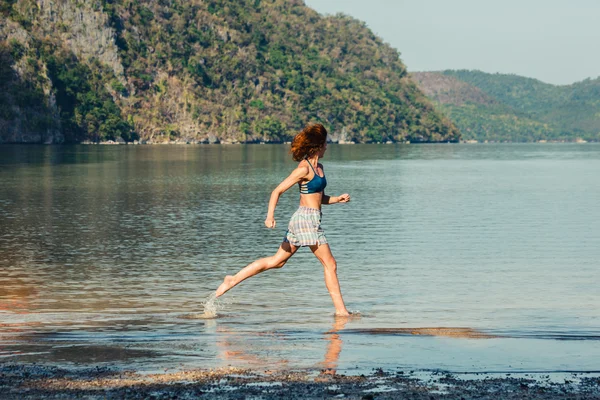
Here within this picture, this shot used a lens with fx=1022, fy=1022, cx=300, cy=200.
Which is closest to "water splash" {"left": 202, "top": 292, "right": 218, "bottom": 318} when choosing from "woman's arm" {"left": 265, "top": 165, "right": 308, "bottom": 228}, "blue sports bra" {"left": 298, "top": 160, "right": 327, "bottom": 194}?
"woman's arm" {"left": 265, "top": 165, "right": 308, "bottom": 228}

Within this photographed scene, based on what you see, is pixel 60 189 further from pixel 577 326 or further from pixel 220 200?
pixel 577 326

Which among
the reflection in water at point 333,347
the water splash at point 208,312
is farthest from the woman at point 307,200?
the water splash at point 208,312

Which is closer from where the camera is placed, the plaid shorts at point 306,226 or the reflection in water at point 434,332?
the reflection in water at point 434,332

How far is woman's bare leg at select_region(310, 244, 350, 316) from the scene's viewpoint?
1154 centimetres

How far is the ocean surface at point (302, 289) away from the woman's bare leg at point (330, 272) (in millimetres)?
276

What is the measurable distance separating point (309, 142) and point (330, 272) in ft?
5.27

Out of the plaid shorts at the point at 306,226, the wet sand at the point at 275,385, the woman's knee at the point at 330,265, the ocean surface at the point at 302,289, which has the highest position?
the plaid shorts at the point at 306,226

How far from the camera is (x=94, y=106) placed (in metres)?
189

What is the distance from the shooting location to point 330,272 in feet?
38.5

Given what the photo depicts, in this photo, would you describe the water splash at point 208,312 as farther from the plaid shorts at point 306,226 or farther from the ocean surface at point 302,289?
the plaid shorts at point 306,226

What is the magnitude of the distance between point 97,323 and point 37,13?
648 ft

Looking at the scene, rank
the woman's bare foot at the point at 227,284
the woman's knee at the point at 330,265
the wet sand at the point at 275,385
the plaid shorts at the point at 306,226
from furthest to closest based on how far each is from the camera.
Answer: the woman's bare foot at the point at 227,284, the woman's knee at the point at 330,265, the plaid shorts at the point at 306,226, the wet sand at the point at 275,385

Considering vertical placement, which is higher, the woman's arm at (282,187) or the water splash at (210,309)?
the woman's arm at (282,187)

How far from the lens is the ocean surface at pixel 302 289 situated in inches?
381
